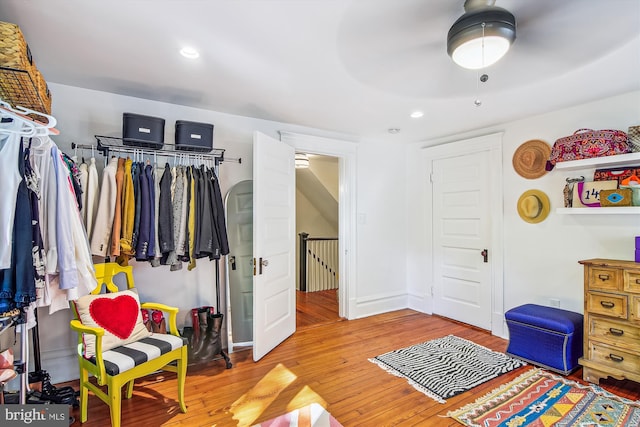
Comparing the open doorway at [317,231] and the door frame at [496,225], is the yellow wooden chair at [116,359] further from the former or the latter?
the door frame at [496,225]

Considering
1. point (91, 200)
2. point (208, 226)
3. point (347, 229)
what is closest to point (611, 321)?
point (347, 229)

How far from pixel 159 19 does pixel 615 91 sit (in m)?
3.37

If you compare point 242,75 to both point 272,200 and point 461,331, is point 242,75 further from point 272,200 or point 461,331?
point 461,331

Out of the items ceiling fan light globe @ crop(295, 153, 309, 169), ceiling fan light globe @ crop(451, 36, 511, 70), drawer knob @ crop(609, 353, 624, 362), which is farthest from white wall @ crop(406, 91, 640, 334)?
ceiling fan light globe @ crop(295, 153, 309, 169)

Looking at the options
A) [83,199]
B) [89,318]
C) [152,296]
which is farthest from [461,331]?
[83,199]

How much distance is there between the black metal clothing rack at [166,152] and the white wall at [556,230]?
2859mm

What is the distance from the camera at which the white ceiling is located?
161 cm

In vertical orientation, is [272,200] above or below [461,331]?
above

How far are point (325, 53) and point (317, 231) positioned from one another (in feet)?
16.2

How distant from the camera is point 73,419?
2.05 meters

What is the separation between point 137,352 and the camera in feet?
6.63

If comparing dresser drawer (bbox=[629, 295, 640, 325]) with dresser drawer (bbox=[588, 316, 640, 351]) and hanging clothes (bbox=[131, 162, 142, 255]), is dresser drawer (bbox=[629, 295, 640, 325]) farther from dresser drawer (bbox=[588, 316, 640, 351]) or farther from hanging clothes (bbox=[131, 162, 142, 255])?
hanging clothes (bbox=[131, 162, 142, 255])

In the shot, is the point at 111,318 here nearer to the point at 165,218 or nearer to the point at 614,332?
the point at 165,218

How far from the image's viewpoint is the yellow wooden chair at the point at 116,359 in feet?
6.12
